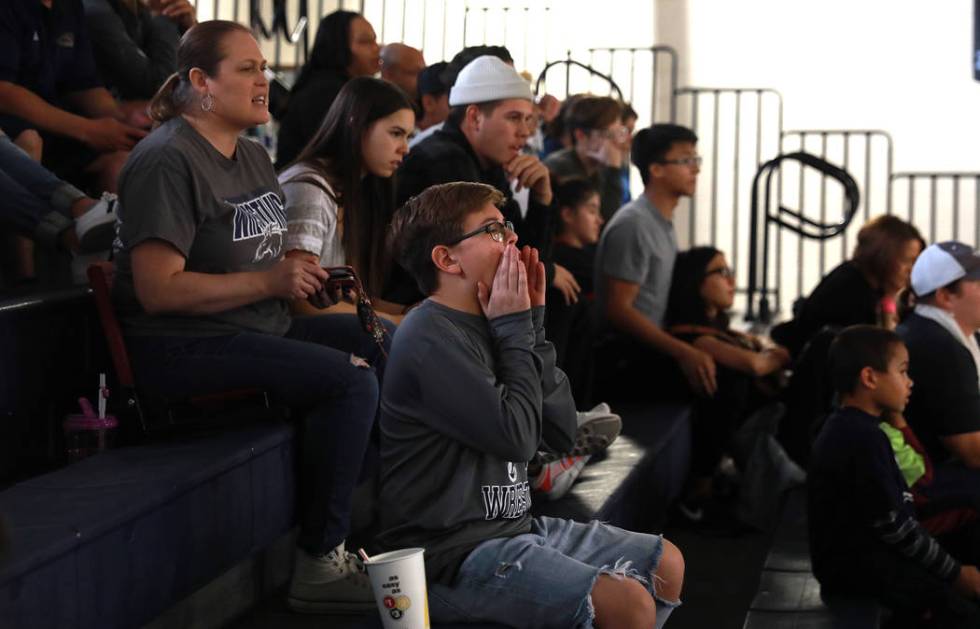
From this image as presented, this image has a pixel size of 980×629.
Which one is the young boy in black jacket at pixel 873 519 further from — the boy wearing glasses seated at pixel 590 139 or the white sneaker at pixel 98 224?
the boy wearing glasses seated at pixel 590 139

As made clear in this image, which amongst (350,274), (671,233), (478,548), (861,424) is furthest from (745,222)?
(478,548)

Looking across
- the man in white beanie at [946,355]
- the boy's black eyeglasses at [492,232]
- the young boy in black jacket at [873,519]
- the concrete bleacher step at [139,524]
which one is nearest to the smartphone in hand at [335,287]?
the concrete bleacher step at [139,524]

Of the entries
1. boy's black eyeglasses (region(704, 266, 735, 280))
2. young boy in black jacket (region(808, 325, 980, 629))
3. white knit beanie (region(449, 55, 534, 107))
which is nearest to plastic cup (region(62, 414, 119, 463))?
white knit beanie (region(449, 55, 534, 107))

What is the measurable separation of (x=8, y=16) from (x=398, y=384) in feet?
6.87

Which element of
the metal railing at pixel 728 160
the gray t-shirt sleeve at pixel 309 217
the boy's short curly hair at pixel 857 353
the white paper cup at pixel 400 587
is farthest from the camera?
the metal railing at pixel 728 160

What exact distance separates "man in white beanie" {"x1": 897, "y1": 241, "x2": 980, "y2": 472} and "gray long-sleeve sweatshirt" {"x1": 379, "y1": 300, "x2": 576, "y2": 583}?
2027 millimetres

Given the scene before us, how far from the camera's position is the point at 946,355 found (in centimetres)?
420

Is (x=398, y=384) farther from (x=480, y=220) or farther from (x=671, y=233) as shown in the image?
(x=671, y=233)

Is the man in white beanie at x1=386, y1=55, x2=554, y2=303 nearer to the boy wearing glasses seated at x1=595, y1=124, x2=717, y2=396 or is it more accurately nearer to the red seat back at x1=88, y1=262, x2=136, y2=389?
the boy wearing glasses seated at x1=595, y1=124, x2=717, y2=396

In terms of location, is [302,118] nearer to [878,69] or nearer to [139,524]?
[139,524]

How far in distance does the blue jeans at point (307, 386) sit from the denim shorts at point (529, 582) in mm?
665

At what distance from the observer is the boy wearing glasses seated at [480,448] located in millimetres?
2414

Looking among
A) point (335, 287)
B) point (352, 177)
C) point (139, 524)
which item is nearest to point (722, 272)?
point (352, 177)

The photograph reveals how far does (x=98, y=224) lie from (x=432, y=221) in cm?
118
